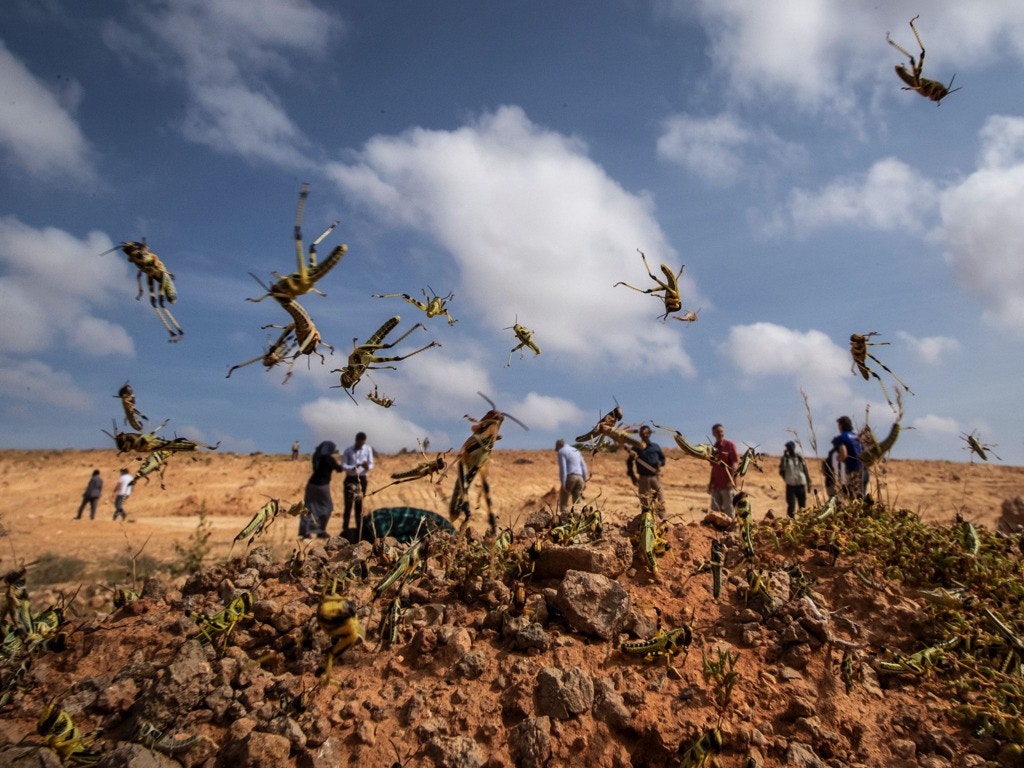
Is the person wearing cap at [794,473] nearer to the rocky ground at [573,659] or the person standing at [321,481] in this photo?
the rocky ground at [573,659]

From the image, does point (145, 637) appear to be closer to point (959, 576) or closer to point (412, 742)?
point (412, 742)

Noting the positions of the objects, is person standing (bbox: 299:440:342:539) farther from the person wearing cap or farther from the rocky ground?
the person wearing cap

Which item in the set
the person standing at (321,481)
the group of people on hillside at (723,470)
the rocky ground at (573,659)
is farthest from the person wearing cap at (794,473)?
the person standing at (321,481)

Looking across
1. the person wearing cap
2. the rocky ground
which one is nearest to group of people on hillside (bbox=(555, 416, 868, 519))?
the person wearing cap

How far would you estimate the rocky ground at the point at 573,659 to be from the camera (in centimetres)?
322

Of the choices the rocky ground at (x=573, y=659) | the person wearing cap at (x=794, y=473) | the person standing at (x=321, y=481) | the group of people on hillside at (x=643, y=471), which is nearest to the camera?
the rocky ground at (x=573, y=659)

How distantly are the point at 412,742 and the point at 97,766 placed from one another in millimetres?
1599

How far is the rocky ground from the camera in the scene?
322 centimetres

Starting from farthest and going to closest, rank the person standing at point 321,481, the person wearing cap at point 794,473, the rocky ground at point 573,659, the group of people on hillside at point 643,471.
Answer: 1. the person standing at point 321,481
2. the person wearing cap at point 794,473
3. the group of people on hillside at point 643,471
4. the rocky ground at point 573,659

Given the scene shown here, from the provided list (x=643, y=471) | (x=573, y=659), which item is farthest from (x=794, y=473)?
(x=573, y=659)

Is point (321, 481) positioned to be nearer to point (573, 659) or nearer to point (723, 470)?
point (723, 470)

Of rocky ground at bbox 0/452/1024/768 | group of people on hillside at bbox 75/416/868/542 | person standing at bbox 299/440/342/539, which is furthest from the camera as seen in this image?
person standing at bbox 299/440/342/539

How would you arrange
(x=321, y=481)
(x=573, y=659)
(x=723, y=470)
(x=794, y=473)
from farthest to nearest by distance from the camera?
(x=321, y=481)
(x=794, y=473)
(x=723, y=470)
(x=573, y=659)

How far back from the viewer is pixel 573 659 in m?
3.72
